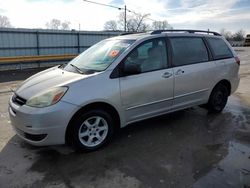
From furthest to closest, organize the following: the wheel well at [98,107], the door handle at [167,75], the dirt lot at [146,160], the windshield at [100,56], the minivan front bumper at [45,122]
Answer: the door handle at [167,75]
the windshield at [100,56]
the wheel well at [98,107]
the minivan front bumper at [45,122]
the dirt lot at [146,160]

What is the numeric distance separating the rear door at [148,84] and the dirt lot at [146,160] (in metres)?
0.51

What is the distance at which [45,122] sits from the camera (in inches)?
132

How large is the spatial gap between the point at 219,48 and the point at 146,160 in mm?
3256

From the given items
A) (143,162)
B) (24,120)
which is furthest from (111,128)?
(24,120)

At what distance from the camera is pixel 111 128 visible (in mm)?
3973

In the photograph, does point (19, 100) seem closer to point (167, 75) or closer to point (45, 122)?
point (45, 122)

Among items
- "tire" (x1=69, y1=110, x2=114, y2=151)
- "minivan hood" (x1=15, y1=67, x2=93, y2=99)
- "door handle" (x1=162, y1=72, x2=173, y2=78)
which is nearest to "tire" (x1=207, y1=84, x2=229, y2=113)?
"door handle" (x1=162, y1=72, x2=173, y2=78)

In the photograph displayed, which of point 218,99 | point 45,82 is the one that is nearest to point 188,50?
point 218,99

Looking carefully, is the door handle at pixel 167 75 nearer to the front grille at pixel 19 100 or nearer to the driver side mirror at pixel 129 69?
the driver side mirror at pixel 129 69

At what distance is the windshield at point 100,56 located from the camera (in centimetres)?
405

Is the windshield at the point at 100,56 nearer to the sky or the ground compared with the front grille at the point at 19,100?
nearer to the sky

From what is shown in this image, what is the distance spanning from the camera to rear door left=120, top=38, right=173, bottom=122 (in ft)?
13.1

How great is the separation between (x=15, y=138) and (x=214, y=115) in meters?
4.08

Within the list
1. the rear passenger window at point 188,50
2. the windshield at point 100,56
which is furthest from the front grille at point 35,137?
the rear passenger window at point 188,50
